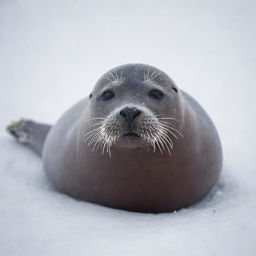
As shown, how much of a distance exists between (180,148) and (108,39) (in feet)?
65.3

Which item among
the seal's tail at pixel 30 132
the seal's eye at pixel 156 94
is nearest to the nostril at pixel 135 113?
the seal's eye at pixel 156 94

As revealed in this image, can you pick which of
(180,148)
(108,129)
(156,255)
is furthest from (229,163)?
(156,255)

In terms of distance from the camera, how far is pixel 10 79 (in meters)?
10.2

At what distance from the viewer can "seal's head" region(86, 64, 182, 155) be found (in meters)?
2.32

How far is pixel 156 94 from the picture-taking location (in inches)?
104

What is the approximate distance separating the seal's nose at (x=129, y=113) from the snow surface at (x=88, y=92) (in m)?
0.69

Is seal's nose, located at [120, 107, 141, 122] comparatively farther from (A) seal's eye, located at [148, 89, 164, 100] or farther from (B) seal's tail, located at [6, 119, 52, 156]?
(B) seal's tail, located at [6, 119, 52, 156]

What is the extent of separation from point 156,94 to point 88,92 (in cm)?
580

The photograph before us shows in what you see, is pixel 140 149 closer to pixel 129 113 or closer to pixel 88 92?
A: pixel 129 113

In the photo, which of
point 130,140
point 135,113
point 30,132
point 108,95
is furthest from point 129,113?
point 30,132

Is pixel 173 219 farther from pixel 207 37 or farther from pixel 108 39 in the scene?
pixel 108 39

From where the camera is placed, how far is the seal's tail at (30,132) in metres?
4.58

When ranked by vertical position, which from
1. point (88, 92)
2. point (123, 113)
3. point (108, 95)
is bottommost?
point (123, 113)

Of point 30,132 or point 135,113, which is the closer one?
point 135,113
